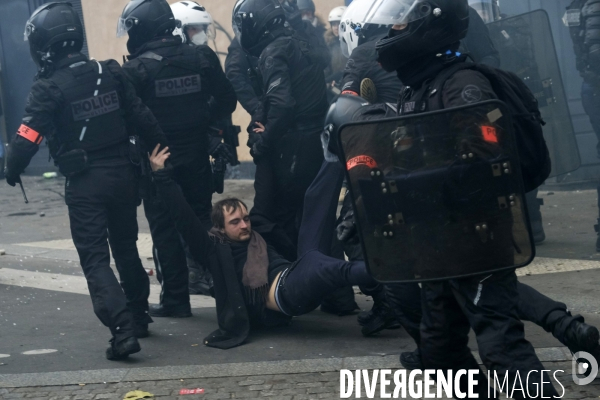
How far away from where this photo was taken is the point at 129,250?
5.58m

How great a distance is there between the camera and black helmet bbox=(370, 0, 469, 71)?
11.1ft

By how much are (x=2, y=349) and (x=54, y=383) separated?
92 cm

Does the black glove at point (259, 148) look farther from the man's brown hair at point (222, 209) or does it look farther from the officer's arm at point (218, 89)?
the man's brown hair at point (222, 209)

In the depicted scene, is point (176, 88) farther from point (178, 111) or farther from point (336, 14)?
point (336, 14)

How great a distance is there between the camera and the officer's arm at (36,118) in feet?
16.7

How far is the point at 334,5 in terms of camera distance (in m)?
11.7

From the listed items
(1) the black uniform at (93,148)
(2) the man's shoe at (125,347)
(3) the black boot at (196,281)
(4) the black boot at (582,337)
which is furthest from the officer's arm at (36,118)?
(4) the black boot at (582,337)

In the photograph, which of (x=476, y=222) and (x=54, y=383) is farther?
(x=54, y=383)

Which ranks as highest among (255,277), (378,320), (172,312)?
(255,277)

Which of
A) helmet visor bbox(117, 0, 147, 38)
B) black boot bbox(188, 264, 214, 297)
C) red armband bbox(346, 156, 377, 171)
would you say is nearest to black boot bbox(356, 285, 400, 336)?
black boot bbox(188, 264, 214, 297)

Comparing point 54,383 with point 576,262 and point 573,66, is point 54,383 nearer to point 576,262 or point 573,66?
point 576,262

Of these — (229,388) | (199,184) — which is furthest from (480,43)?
(229,388)

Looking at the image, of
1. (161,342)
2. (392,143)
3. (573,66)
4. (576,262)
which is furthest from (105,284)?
(573,66)

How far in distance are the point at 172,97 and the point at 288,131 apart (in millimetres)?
799
